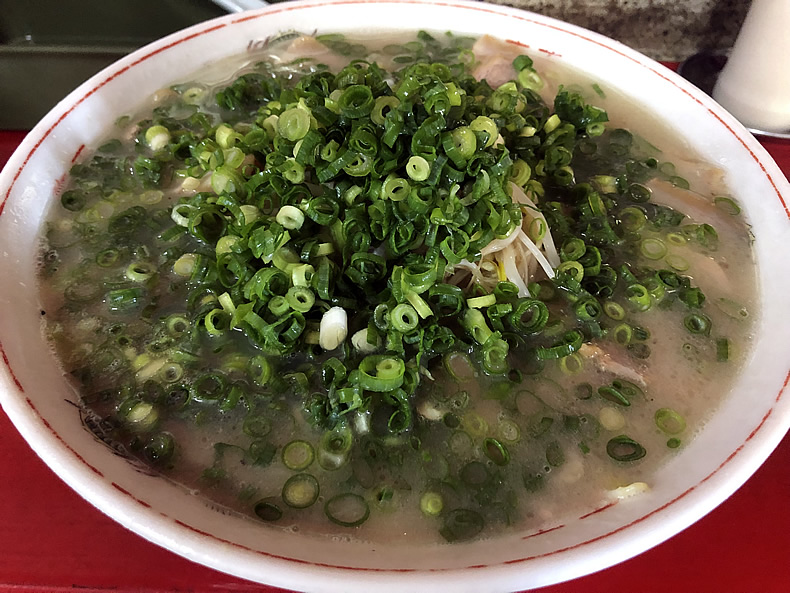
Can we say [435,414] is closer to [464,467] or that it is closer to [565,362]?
[464,467]

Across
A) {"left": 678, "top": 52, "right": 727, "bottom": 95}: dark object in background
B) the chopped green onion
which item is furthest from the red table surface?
{"left": 678, "top": 52, "right": 727, "bottom": 95}: dark object in background

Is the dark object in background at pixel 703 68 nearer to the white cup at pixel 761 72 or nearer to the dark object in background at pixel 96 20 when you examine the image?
the white cup at pixel 761 72

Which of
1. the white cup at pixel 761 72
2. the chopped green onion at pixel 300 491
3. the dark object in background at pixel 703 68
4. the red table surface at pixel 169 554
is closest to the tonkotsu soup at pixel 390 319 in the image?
the chopped green onion at pixel 300 491

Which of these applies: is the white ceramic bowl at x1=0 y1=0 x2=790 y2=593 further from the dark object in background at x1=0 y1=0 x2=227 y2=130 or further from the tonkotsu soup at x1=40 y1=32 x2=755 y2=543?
the dark object in background at x1=0 y1=0 x2=227 y2=130

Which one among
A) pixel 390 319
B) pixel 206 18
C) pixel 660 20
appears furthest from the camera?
pixel 660 20

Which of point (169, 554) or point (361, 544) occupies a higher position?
point (361, 544)

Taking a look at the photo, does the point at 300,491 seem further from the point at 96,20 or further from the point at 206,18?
the point at 96,20

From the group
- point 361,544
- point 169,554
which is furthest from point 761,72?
point 169,554
